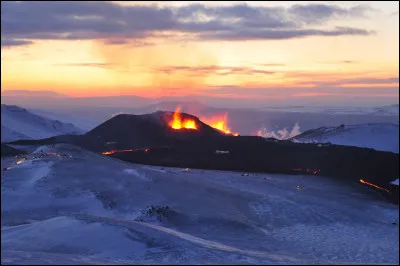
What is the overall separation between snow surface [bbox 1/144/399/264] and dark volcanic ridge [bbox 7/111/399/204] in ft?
35.5

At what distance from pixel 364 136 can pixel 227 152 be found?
26957 mm

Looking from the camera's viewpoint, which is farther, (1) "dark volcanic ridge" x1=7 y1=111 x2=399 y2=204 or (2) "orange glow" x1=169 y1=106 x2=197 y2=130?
(2) "orange glow" x1=169 y1=106 x2=197 y2=130

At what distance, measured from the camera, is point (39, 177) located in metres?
34.5

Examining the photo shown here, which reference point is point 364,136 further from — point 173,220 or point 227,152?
point 173,220

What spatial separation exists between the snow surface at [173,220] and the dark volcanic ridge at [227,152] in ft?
35.5

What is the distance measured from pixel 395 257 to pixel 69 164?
1013 inches

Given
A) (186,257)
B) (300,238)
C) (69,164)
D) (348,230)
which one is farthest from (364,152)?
(186,257)

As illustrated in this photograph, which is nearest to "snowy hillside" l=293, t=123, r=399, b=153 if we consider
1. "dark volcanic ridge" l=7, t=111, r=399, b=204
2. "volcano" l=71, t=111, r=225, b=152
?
"dark volcanic ridge" l=7, t=111, r=399, b=204

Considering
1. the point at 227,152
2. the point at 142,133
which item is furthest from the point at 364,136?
the point at 142,133

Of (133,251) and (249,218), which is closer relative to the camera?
(133,251)

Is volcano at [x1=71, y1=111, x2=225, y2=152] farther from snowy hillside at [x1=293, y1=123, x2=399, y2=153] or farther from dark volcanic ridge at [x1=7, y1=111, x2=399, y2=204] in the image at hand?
snowy hillside at [x1=293, y1=123, x2=399, y2=153]

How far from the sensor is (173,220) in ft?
97.6

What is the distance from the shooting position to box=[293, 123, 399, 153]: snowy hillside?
2917 inches

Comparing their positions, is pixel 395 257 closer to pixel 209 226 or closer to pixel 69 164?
pixel 209 226
